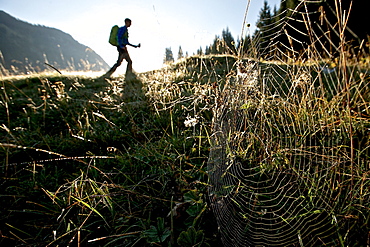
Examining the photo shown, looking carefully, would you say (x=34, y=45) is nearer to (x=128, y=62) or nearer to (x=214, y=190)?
(x=128, y=62)

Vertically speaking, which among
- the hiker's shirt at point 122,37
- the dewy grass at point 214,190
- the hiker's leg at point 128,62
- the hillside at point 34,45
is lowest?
the dewy grass at point 214,190

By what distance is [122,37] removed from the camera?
6.93 metres

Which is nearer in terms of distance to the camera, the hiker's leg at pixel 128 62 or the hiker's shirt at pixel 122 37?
the hiker's shirt at pixel 122 37

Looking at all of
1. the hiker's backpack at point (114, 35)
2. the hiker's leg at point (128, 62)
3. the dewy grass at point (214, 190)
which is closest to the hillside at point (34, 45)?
the hiker's backpack at point (114, 35)

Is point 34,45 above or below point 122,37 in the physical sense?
above

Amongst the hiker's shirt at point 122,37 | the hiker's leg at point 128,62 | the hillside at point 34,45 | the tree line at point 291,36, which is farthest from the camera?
the hillside at point 34,45

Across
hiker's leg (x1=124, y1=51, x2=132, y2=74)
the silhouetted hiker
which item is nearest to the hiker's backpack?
the silhouetted hiker

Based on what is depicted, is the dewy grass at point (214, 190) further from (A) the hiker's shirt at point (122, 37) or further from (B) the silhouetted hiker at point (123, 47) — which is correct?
(A) the hiker's shirt at point (122, 37)

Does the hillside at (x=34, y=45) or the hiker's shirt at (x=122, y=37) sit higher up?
the hillside at (x=34, y=45)

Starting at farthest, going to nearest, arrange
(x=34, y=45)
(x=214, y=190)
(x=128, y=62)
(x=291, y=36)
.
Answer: (x=34, y=45) → (x=128, y=62) → (x=291, y=36) → (x=214, y=190)

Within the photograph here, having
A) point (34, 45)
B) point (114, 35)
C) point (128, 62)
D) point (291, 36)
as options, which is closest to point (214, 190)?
point (291, 36)

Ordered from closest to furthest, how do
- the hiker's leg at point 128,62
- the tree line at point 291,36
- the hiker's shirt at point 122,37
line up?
the tree line at point 291,36 → the hiker's shirt at point 122,37 → the hiker's leg at point 128,62

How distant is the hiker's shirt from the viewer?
680 cm

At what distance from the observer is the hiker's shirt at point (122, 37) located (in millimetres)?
6805
